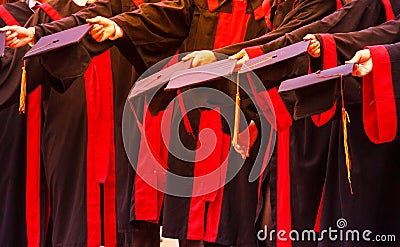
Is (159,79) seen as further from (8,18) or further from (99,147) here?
(8,18)

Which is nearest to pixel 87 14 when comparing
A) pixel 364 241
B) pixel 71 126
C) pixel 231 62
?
pixel 71 126

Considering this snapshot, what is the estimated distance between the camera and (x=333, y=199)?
334cm

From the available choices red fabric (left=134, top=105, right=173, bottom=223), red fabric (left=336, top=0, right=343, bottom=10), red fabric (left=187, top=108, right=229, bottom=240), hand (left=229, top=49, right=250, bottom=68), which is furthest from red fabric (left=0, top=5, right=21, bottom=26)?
red fabric (left=336, top=0, right=343, bottom=10)

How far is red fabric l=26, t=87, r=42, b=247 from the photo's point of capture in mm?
4352

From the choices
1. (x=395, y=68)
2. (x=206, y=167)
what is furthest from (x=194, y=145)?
(x=395, y=68)

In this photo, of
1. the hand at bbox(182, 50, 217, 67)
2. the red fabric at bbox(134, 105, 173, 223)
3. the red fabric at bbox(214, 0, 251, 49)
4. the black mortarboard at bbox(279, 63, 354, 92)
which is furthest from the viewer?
the red fabric at bbox(134, 105, 173, 223)

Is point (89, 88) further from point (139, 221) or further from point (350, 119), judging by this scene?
point (350, 119)

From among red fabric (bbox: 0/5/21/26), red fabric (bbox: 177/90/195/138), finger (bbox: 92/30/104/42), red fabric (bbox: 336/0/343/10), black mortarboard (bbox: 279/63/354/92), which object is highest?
red fabric (bbox: 0/5/21/26)

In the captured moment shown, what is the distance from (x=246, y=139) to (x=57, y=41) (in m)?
0.97

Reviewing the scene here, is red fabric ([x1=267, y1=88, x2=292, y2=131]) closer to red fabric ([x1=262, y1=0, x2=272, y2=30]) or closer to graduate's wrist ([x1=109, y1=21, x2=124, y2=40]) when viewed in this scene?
red fabric ([x1=262, y1=0, x2=272, y2=30])

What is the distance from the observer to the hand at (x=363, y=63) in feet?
9.73

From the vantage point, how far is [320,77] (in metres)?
2.88

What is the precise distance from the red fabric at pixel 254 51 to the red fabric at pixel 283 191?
0.42 metres

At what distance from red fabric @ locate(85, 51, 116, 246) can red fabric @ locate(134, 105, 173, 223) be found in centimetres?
21
